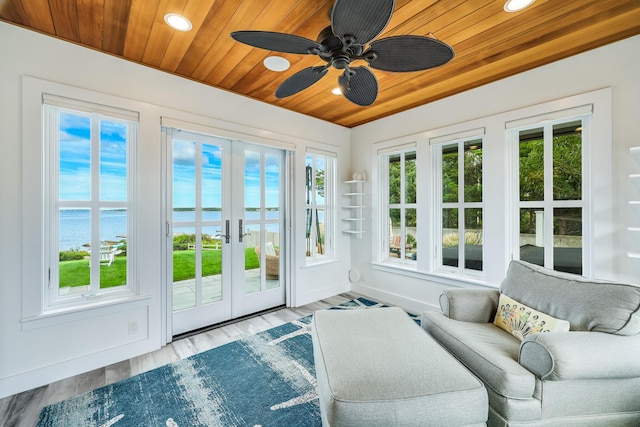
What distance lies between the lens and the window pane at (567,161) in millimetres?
2389

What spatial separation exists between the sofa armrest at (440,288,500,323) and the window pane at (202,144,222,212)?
241cm

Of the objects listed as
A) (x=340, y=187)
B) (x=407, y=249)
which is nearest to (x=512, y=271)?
(x=407, y=249)

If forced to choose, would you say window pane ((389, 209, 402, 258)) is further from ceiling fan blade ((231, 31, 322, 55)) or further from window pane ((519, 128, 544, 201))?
ceiling fan blade ((231, 31, 322, 55))

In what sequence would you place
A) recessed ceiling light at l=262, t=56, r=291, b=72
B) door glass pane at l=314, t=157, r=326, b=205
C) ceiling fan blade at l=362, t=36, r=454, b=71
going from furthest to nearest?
door glass pane at l=314, t=157, r=326, b=205
recessed ceiling light at l=262, t=56, r=291, b=72
ceiling fan blade at l=362, t=36, r=454, b=71

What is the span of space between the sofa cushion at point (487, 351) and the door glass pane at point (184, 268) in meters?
2.28

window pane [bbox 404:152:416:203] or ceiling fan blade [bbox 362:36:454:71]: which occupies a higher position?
ceiling fan blade [bbox 362:36:454:71]

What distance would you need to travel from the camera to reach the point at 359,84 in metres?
1.90

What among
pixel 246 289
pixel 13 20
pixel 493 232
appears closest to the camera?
pixel 13 20

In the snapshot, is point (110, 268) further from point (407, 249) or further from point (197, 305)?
point (407, 249)

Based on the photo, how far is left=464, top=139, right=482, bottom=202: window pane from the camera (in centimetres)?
298

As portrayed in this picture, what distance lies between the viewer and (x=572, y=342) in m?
1.36

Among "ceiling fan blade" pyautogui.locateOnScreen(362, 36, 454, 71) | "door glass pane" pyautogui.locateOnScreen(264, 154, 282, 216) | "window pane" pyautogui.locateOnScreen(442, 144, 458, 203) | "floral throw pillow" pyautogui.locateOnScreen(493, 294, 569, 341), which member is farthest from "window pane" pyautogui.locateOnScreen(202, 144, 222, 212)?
"floral throw pillow" pyautogui.locateOnScreen(493, 294, 569, 341)

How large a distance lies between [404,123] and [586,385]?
119 inches

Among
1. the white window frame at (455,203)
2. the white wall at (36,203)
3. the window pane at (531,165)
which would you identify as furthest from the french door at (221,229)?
the window pane at (531,165)
